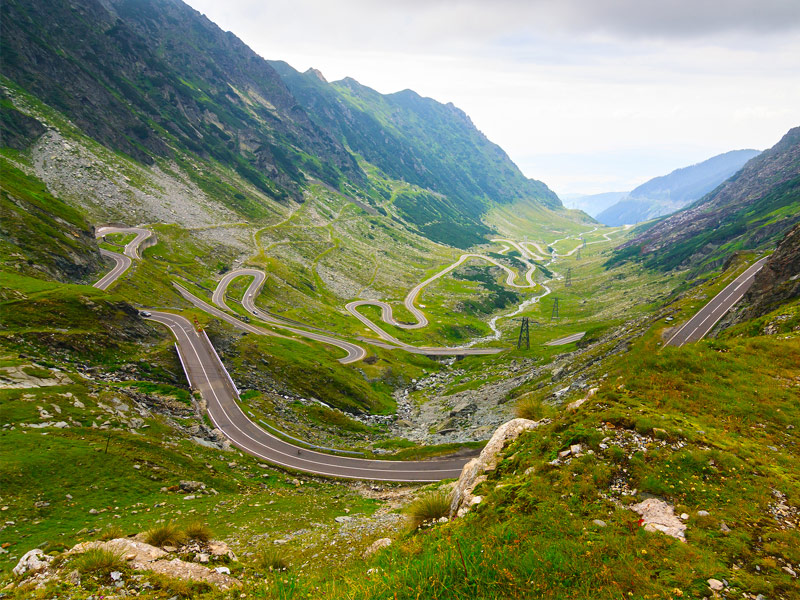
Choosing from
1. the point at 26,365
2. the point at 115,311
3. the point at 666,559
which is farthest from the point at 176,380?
the point at 666,559

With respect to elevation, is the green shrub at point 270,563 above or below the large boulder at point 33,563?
below

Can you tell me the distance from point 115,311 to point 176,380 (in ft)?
43.8

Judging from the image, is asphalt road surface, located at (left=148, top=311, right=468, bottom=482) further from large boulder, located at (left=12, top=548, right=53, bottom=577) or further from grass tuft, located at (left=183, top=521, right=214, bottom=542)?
large boulder, located at (left=12, top=548, right=53, bottom=577)

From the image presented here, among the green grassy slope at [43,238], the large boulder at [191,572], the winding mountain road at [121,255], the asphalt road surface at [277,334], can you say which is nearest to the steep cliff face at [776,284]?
the large boulder at [191,572]

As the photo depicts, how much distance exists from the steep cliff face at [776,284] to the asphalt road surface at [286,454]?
37.8 m

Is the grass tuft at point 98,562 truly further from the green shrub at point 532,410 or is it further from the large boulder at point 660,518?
the green shrub at point 532,410

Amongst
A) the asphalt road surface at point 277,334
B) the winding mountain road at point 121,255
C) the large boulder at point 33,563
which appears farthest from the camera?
the asphalt road surface at point 277,334

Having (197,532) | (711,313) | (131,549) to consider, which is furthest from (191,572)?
(711,313)

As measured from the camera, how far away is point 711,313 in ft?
179

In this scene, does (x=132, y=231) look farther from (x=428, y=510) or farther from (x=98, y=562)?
(x=428, y=510)

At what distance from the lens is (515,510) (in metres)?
10.6

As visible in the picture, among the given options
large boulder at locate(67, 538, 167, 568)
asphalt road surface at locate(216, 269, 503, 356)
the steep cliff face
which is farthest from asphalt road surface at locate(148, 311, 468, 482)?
the steep cliff face

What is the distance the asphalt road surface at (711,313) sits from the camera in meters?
48.0

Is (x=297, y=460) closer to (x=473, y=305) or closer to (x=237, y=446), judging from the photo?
(x=237, y=446)
